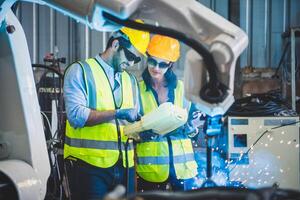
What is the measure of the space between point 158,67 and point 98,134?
1006mm

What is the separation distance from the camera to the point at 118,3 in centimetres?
144

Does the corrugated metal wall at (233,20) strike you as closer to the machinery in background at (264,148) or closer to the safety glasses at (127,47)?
the machinery in background at (264,148)

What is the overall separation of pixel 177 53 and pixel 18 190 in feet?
10.2

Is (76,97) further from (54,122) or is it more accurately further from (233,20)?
(233,20)

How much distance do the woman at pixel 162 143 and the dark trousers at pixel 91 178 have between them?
335mm

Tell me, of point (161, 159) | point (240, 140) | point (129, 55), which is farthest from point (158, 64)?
point (240, 140)

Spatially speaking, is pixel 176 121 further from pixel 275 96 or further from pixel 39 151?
pixel 275 96

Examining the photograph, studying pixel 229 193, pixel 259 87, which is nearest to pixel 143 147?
pixel 229 193

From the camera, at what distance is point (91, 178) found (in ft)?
12.5

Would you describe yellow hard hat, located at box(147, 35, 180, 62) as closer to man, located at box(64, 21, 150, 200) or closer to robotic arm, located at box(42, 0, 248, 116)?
man, located at box(64, 21, 150, 200)

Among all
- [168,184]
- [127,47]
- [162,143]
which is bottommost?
[168,184]

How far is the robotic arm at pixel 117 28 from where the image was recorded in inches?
55.0

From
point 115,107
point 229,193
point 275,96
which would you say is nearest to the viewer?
point 229,193

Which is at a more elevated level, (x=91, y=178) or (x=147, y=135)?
(x=147, y=135)
